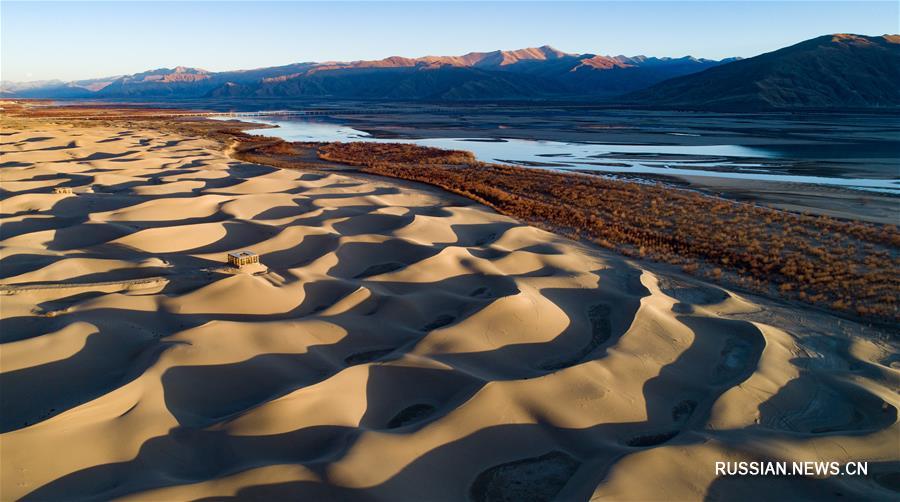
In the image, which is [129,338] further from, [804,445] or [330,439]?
[804,445]

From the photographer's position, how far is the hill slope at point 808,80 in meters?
110

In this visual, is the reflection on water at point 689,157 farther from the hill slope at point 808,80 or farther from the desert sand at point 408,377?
the hill slope at point 808,80

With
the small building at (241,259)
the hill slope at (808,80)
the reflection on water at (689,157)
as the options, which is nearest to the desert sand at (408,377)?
the small building at (241,259)

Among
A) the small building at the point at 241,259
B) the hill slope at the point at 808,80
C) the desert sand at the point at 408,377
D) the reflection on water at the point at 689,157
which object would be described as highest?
the hill slope at the point at 808,80

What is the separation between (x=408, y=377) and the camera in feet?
31.9

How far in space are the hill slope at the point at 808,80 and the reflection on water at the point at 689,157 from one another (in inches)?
2572

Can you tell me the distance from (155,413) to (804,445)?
9.72 metres

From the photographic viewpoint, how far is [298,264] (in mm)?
16594

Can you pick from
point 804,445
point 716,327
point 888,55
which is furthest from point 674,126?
point 888,55

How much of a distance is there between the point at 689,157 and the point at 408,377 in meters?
41.8

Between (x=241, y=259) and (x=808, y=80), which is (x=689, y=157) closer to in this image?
(x=241, y=259)

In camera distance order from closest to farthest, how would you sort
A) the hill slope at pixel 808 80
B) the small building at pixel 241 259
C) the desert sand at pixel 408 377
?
the desert sand at pixel 408 377 < the small building at pixel 241 259 < the hill slope at pixel 808 80

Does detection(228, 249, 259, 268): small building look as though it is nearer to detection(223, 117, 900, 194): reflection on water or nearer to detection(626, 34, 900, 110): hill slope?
detection(223, 117, 900, 194): reflection on water

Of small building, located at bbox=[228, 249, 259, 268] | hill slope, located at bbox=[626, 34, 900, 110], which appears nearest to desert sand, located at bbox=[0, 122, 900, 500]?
small building, located at bbox=[228, 249, 259, 268]
